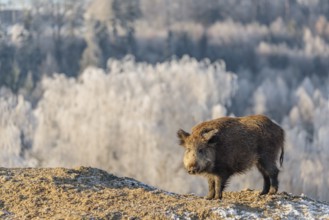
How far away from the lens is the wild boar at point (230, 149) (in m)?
12.8

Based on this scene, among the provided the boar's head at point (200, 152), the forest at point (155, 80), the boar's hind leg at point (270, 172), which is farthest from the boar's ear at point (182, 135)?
the forest at point (155, 80)

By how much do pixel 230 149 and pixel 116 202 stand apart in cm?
229

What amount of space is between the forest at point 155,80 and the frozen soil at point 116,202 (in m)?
33.1

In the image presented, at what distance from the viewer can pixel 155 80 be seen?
241 feet

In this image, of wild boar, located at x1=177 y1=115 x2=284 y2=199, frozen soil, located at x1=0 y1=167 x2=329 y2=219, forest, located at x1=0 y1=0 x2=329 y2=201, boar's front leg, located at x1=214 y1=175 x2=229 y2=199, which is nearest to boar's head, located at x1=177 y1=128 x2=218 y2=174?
wild boar, located at x1=177 y1=115 x2=284 y2=199

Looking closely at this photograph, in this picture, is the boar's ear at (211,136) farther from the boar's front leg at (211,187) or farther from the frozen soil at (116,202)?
the frozen soil at (116,202)

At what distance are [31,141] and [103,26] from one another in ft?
145

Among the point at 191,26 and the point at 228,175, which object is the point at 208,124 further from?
the point at 191,26

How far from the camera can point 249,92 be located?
9488 cm

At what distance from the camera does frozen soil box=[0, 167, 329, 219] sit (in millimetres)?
11391

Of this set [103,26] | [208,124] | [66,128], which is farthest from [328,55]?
[208,124]

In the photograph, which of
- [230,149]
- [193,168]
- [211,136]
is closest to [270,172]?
[230,149]

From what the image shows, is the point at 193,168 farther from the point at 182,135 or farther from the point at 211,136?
the point at 182,135

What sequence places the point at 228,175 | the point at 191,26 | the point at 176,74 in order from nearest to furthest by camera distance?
the point at 228,175 → the point at 176,74 → the point at 191,26
